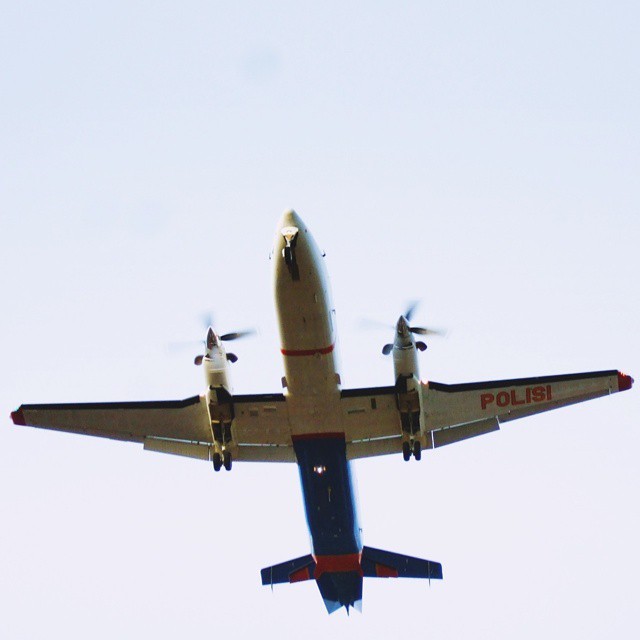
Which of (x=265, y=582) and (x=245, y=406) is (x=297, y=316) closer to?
(x=245, y=406)

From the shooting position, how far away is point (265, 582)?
32625 millimetres

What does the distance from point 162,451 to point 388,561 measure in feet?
23.2

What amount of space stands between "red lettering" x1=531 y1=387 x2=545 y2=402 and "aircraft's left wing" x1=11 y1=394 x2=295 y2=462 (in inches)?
246

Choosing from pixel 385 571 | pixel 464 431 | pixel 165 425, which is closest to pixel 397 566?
pixel 385 571

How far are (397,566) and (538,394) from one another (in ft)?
21.9

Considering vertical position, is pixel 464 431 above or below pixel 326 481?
above

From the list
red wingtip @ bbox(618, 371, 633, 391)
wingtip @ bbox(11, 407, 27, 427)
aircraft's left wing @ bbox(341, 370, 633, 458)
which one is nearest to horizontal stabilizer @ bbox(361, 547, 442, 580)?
aircraft's left wing @ bbox(341, 370, 633, 458)

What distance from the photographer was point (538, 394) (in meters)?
29.5

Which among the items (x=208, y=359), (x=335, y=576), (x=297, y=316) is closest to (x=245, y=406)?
(x=208, y=359)

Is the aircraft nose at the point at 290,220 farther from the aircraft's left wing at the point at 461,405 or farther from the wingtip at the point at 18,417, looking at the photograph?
the wingtip at the point at 18,417

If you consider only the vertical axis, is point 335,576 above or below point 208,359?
below

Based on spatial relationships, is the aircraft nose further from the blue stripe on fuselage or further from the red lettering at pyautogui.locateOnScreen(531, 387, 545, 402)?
the red lettering at pyautogui.locateOnScreen(531, 387, 545, 402)

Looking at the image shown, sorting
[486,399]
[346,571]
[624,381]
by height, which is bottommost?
[346,571]

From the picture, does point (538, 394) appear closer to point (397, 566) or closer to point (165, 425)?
point (397, 566)
